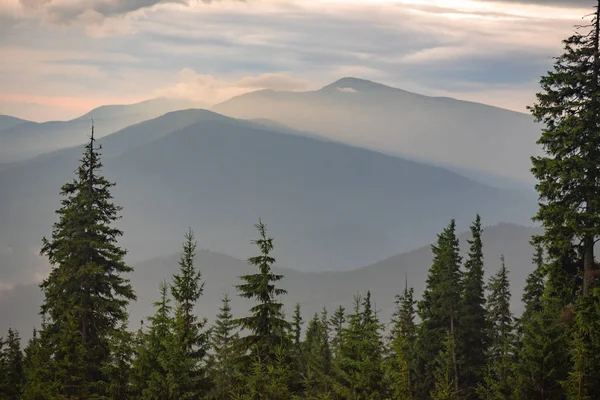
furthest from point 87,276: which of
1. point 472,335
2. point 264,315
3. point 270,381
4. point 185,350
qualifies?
point 472,335

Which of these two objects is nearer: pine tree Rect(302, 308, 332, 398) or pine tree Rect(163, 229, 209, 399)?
pine tree Rect(163, 229, 209, 399)

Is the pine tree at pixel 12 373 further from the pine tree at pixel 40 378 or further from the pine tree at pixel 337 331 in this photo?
the pine tree at pixel 337 331

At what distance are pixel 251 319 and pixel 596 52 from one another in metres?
19.5

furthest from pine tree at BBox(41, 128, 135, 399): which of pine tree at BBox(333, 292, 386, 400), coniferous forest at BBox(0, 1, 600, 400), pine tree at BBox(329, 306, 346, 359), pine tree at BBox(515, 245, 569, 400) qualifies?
pine tree at BBox(515, 245, 569, 400)

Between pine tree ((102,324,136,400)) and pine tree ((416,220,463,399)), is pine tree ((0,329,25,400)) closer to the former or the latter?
pine tree ((102,324,136,400))

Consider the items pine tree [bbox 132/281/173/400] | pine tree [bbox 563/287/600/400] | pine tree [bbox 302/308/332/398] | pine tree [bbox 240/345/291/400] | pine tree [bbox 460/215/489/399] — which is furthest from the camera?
pine tree [bbox 460/215/489/399]

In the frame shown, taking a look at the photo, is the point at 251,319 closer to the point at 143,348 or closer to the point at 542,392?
the point at 143,348

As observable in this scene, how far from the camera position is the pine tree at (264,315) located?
3309 cm

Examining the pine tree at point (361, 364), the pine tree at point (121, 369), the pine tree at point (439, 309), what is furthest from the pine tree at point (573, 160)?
the pine tree at point (121, 369)

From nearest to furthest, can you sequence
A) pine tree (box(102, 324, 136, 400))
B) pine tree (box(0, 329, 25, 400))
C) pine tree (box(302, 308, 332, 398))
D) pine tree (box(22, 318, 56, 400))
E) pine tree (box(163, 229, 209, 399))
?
pine tree (box(163, 229, 209, 399))
pine tree (box(22, 318, 56, 400))
pine tree (box(102, 324, 136, 400))
pine tree (box(0, 329, 25, 400))
pine tree (box(302, 308, 332, 398))

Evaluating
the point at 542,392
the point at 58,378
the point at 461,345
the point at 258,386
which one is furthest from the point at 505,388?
the point at 58,378

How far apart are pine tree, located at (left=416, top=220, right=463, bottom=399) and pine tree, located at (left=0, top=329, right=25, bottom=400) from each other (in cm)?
2590

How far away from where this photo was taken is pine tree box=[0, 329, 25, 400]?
4256 cm

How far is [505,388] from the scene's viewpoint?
1395 inches
